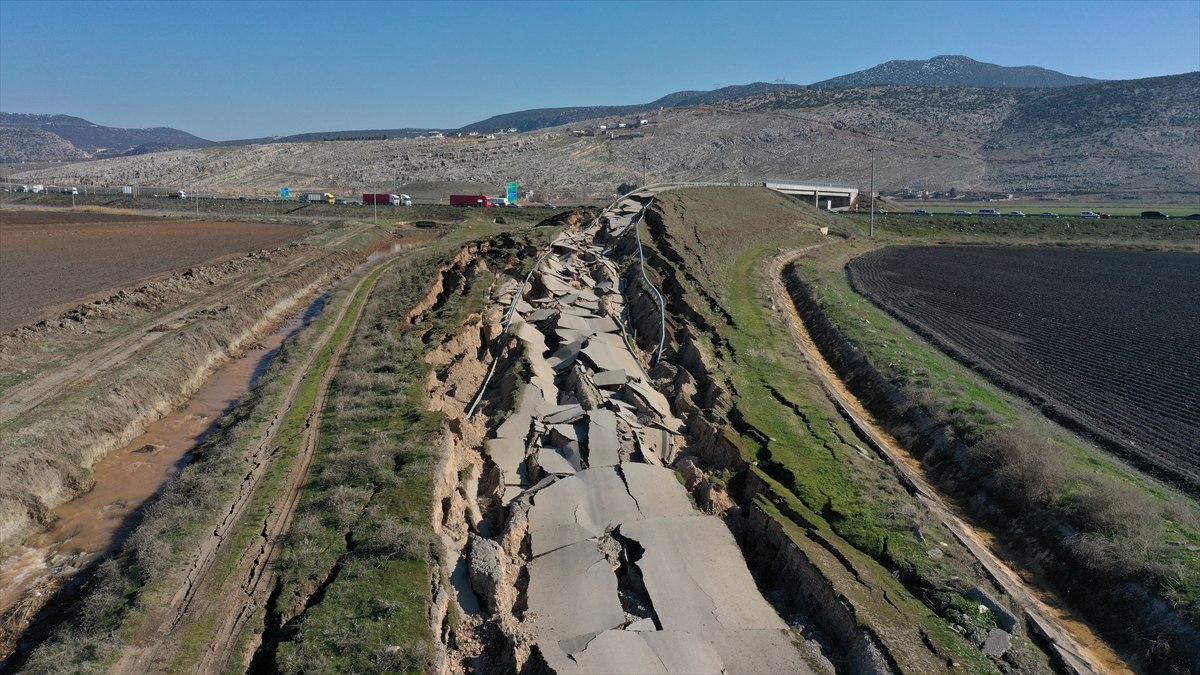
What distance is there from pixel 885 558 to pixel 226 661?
9321 millimetres

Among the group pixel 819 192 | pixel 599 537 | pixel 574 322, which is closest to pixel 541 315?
pixel 574 322

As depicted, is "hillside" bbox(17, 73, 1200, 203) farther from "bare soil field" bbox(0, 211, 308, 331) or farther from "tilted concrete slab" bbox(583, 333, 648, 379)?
"tilted concrete slab" bbox(583, 333, 648, 379)

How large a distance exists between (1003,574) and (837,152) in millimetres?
115939

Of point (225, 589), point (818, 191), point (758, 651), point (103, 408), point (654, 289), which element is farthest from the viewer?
point (818, 191)

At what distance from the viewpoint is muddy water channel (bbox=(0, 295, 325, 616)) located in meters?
12.9

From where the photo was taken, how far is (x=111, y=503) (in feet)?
51.8

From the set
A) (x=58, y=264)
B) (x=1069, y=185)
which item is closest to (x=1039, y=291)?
(x=58, y=264)

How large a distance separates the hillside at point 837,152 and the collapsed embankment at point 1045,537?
78.3 metres

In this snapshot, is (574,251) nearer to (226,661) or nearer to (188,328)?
(188,328)

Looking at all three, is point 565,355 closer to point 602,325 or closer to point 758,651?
point 602,325

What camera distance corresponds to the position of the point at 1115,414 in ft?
63.0

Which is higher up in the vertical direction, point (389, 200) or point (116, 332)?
point (389, 200)

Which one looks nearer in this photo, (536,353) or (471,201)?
(536,353)

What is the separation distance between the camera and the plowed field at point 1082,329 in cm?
1853
